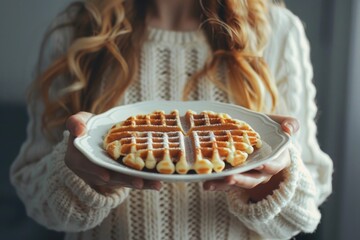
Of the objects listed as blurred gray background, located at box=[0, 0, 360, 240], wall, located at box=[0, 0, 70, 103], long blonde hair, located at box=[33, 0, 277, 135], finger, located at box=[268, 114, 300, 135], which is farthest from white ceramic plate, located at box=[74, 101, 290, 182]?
wall, located at box=[0, 0, 70, 103]

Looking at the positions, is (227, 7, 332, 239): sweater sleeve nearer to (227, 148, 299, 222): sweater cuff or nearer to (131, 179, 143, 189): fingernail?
(227, 148, 299, 222): sweater cuff

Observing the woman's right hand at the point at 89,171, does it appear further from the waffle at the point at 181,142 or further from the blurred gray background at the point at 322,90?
the blurred gray background at the point at 322,90

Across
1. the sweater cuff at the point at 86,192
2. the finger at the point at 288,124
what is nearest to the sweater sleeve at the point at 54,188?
the sweater cuff at the point at 86,192

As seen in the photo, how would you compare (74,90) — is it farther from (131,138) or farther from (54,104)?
(131,138)

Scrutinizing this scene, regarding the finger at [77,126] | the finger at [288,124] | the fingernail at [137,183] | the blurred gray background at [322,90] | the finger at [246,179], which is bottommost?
the blurred gray background at [322,90]

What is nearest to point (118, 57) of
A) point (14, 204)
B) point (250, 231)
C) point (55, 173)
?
point (55, 173)

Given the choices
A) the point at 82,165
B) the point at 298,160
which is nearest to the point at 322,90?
the point at 298,160
